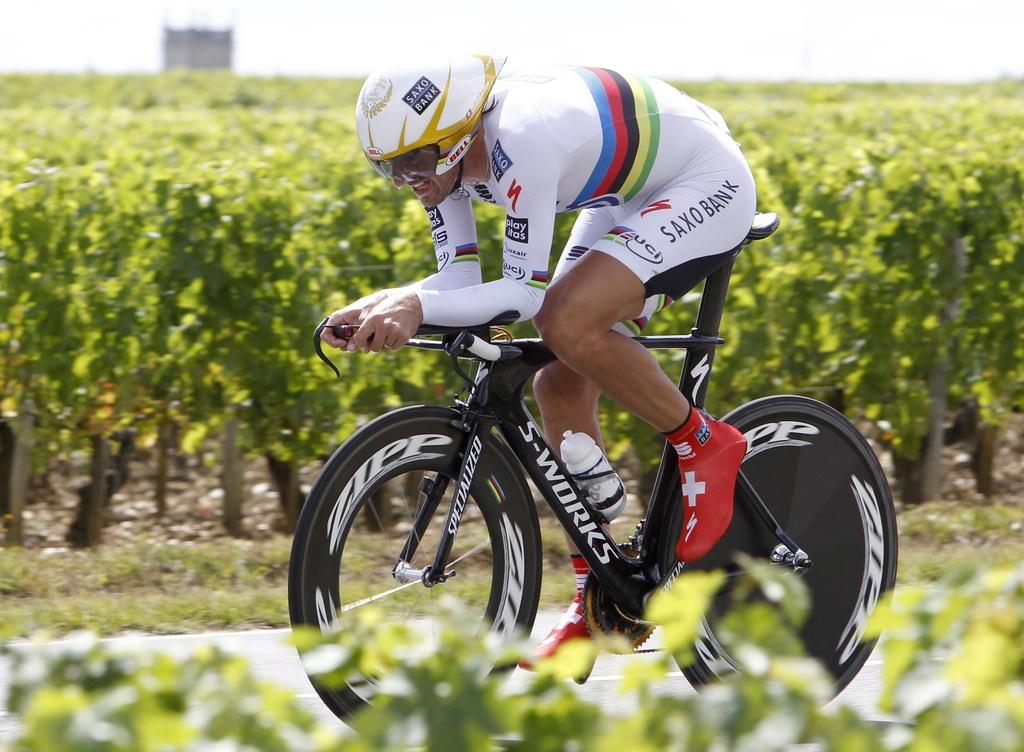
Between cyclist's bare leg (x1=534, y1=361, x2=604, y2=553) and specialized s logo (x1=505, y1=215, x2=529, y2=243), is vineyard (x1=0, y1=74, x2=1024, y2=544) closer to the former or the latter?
cyclist's bare leg (x1=534, y1=361, x2=604, y2=553)

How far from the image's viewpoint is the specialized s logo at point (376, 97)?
3525 millimetres

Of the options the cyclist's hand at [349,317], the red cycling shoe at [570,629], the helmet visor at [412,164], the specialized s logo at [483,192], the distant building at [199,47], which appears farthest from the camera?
the distant building at [199,47]

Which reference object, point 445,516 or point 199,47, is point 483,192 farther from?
point 199,47

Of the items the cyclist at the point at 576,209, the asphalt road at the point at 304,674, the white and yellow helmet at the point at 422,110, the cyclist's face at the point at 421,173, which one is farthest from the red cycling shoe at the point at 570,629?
the white and yellow helmet at the point at 422,110

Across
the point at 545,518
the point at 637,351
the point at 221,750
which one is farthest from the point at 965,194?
the point at 221,750

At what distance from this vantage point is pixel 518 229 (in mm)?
3576

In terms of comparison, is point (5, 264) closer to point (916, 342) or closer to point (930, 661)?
point (916, 342)

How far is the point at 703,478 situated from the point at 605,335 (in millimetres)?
524

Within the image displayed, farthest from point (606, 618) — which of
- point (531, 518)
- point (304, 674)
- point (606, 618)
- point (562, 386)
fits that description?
point (304, 674)

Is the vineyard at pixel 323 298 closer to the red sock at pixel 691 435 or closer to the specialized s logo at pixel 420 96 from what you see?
the red sock at pixel 691 435

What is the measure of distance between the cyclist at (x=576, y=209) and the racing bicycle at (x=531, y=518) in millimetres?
107

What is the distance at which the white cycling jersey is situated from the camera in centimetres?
356

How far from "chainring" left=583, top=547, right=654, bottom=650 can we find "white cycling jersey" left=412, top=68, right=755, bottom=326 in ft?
2.71

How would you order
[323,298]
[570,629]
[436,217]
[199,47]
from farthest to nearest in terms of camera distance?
[199,47], [323,298], [570,629], [436,217]
